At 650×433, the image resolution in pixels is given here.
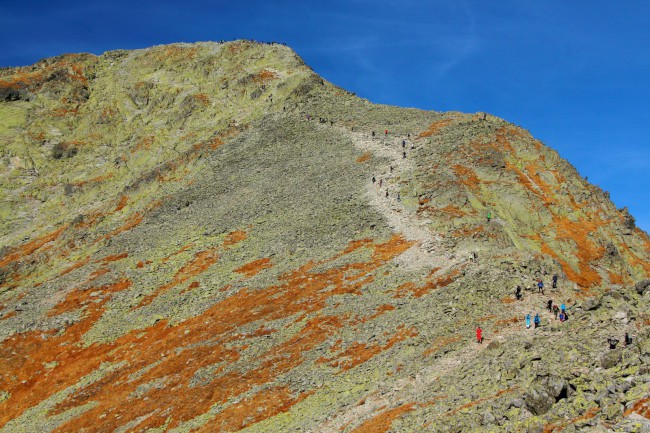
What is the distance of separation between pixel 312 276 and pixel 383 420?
89.3ft

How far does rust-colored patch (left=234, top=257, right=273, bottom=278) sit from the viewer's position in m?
61.2

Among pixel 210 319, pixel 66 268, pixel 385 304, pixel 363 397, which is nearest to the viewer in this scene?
pixel 363 397

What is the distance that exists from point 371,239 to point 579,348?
1358 inches

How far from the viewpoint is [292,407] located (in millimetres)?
36125

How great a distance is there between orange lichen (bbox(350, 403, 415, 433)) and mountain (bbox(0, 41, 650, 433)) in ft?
1.11

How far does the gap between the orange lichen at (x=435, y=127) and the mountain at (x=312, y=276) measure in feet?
1.84

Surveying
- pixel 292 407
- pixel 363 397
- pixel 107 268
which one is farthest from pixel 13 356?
pixel 363 397

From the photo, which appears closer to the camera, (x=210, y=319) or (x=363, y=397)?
(x=363, y=397)

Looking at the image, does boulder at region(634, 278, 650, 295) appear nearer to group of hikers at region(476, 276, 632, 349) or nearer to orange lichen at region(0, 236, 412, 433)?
group of hikers at region(476, 276, 632, 349)

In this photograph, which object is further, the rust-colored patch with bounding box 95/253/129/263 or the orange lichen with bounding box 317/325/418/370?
the rust-colored patch with bounding box 95/253/129/263

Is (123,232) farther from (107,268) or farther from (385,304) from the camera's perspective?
(385,304)

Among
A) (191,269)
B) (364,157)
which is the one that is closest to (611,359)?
(191,269)

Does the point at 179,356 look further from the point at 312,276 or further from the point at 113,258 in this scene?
the point at 113,258

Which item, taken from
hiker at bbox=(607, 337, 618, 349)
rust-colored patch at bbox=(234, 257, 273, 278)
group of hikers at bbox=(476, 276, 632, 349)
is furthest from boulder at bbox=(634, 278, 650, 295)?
rust-colored patch at bbox=(234, 257, 273, 278)
